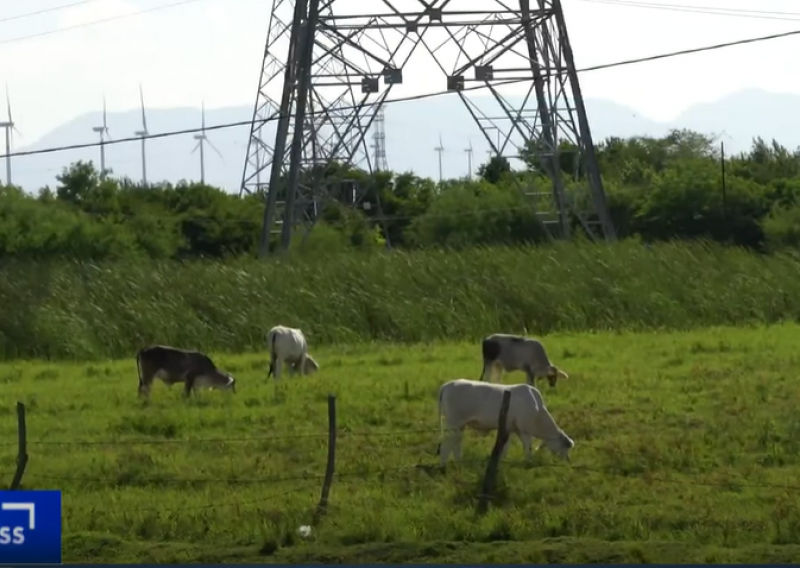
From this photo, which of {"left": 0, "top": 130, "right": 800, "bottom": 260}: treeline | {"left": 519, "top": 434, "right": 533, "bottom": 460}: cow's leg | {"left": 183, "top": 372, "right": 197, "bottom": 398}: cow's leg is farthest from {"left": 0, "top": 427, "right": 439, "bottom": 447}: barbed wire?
{"left": 0, "top": 130, "right": 800, "bottom": 260}: treeline

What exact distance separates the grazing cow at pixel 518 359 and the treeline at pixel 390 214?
25.7 meters

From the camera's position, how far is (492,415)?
14.7 meters

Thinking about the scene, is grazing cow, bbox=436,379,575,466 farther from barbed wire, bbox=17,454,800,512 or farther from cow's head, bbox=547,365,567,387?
cow's head, bbox=547,365,567,387

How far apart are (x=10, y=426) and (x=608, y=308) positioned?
15.7 meters

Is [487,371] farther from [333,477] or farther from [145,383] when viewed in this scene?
[333,477]

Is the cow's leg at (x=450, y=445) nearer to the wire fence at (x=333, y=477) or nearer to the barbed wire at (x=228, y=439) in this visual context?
the wire fence at (x=333, y=477)

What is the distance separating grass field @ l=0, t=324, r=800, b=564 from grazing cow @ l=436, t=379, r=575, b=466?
267mm

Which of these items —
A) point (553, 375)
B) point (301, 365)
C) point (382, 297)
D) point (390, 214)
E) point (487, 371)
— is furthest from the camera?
point (390, 214)

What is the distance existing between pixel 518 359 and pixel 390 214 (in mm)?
50067

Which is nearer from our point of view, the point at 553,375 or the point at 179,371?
the point at 553,375

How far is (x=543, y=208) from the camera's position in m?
48.2

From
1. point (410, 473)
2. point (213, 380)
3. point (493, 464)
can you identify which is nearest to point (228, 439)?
point (410, 473)

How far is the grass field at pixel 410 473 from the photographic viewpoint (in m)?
12.2

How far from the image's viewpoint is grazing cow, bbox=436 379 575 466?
1462 cm
